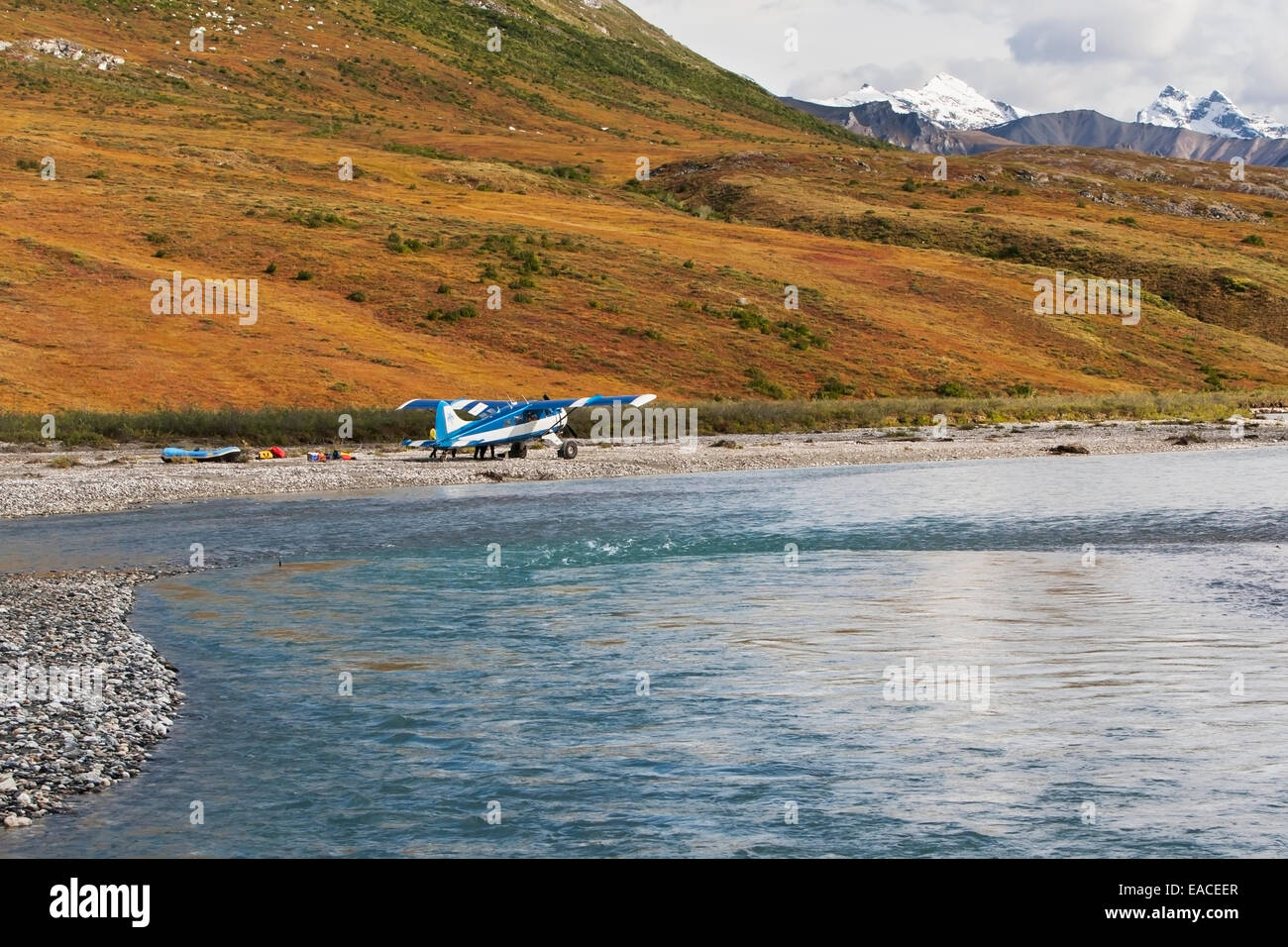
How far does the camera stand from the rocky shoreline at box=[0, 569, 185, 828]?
9906 millimetres

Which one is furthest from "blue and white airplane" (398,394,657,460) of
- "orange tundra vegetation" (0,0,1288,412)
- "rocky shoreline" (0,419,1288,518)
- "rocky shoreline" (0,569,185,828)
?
"rocky shoreline" (0,569,185,828)

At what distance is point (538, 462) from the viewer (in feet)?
131

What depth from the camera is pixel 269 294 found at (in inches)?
2697

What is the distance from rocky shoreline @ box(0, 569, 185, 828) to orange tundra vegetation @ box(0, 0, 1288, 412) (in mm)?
36450

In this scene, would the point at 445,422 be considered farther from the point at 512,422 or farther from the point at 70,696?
the point at 70,696

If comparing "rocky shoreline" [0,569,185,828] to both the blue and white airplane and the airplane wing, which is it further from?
the airplane wing

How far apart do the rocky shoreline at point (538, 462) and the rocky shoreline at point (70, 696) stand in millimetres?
12032

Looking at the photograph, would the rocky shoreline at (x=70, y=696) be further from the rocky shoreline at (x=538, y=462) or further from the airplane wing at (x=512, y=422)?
the airplane wing at (x=512, y=422)

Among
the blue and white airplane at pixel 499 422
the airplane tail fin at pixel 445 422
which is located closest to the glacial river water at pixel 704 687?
the airplane tail fin at pixel 445 422

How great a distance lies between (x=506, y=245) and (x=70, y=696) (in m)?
72.8

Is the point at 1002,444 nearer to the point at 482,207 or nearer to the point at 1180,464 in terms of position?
the point at 1180,464

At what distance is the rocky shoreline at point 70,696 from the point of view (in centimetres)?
991
